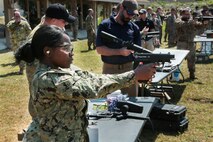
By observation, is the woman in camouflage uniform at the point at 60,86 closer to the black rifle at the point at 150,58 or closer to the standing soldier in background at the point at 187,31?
the black rifle at the point at 150,58

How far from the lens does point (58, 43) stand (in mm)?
2023

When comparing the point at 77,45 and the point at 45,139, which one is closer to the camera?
the point at 45,139

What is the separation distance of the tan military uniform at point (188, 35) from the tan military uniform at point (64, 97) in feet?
22.4

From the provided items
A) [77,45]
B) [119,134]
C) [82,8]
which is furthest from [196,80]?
[82,8]

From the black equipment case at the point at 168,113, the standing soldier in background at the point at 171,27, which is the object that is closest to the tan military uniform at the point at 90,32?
the standing soldier in background at the point at 171,27

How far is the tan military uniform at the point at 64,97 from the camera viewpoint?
1932mm

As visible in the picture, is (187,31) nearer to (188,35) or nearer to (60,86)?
(188,35)

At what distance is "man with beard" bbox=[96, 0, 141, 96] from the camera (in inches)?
182

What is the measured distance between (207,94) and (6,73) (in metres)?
5.82

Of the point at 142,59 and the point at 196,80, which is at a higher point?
the point at 142,59

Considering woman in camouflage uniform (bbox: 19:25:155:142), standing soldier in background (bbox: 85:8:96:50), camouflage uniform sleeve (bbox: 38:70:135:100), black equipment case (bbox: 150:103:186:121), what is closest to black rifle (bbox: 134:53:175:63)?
woman in camouflage uniform (bbox: 19:25:155:142)

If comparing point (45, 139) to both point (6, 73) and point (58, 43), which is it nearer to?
point (58, 43)

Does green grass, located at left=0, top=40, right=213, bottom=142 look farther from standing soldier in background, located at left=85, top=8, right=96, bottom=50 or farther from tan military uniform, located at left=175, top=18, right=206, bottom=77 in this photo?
standing soldier in background, located at left=85, top=8, right=96, bottom=50

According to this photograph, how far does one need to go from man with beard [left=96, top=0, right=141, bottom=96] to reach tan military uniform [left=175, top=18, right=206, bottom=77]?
4034mm
